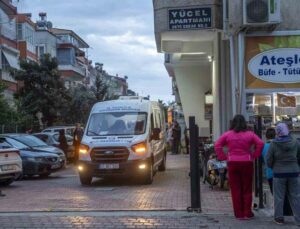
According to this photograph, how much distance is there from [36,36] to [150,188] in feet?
172

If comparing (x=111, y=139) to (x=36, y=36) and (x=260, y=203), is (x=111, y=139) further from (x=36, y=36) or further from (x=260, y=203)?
(x=36, y=36)

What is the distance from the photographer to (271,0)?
13.8 metres

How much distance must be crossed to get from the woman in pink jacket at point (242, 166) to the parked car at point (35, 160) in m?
10.5

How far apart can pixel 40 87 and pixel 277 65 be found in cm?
3109

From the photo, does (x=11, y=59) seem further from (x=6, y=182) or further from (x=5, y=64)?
(x=6, y=182)

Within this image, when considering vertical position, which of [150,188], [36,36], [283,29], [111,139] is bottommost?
[150,188]

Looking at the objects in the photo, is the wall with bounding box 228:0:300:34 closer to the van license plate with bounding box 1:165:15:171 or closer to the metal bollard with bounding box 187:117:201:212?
the metal bollard with bounding box 187:117:201:212

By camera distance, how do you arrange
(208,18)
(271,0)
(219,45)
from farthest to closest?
(219,45) → (208,18) → (271,0)

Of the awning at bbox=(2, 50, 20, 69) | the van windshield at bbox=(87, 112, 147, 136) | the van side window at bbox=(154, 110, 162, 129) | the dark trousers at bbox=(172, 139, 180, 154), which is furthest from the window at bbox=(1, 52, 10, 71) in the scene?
the van windshield at bbox=(87, 112, 147, 136)

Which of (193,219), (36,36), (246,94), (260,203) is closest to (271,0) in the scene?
(246,94)

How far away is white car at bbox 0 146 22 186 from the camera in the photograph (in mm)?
16125

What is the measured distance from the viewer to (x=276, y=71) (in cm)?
1457

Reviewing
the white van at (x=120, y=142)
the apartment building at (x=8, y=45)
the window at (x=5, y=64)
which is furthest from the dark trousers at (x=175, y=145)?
the window at (x=5, y=64)

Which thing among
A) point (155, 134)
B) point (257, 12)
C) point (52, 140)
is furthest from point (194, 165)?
point (52, 140)
